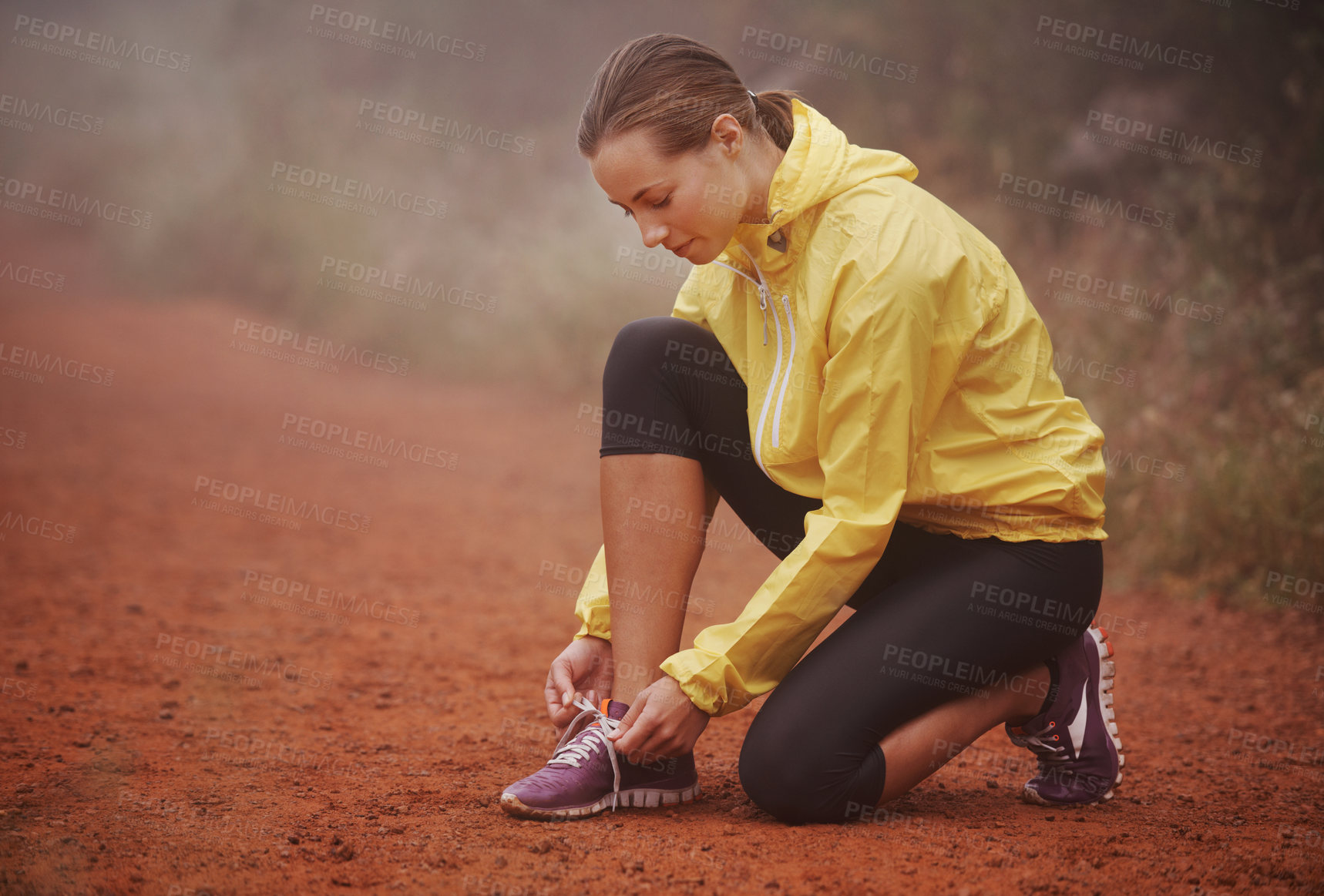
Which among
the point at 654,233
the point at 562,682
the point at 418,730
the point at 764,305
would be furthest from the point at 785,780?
the point at 418,730

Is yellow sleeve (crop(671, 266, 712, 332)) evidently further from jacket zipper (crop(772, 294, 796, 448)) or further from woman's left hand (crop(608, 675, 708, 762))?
woman's left hand (crop(608, 675, 708, 762))

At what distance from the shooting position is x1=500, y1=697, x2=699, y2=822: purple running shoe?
1.92 metres

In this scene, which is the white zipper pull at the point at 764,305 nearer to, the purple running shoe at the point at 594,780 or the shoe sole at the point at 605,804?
the purple running shoe at the point at 594,780

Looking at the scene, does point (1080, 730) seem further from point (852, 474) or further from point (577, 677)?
point (577, 677)

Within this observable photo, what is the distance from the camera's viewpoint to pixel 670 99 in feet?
6.23

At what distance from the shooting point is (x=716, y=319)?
227cm

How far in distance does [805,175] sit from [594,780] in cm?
118

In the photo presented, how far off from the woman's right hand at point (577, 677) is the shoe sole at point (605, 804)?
174 mm

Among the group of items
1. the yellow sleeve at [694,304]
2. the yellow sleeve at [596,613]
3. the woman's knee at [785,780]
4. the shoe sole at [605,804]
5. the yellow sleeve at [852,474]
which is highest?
the yellow sleeve at [694,304]

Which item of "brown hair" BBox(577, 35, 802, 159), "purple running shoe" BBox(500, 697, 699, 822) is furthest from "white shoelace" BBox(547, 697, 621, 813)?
"brown hair" BBox(577, 35, 802, 159)

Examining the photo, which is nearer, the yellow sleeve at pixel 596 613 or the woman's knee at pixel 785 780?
the woman's knee at pixel 785 780

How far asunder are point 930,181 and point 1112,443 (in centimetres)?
354

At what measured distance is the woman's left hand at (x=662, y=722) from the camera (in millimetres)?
1829

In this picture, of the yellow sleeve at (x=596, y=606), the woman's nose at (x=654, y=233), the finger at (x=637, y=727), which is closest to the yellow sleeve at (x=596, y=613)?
the yellow sleeve at (x=596, y=606)
